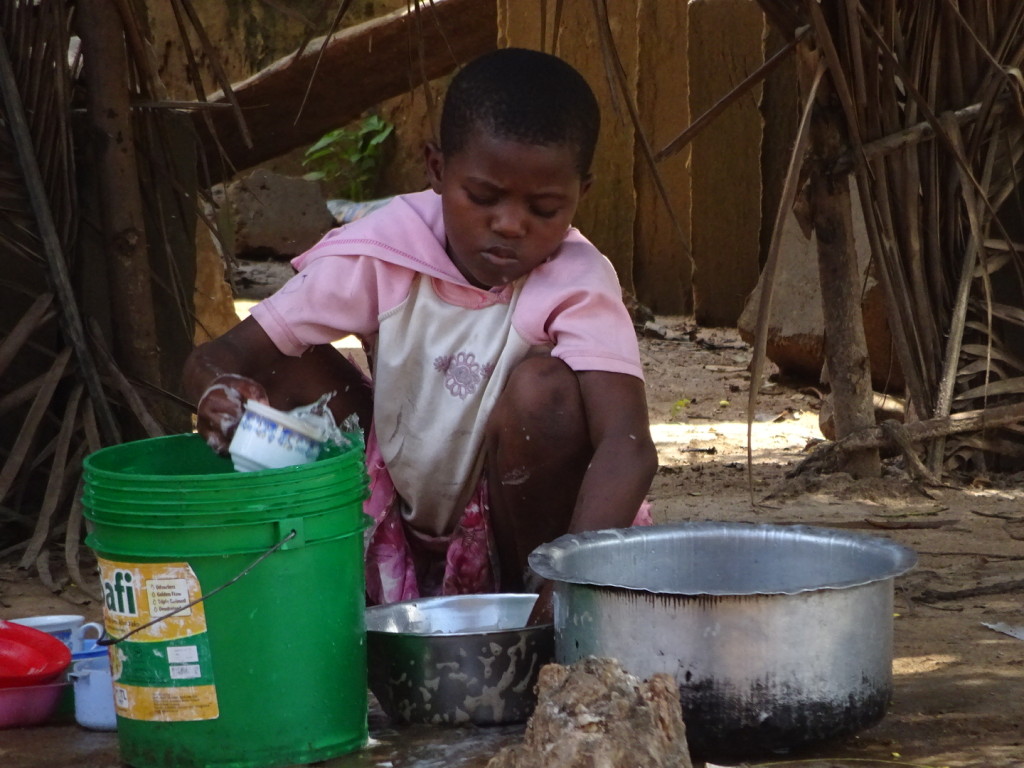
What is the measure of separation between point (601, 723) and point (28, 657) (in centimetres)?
95

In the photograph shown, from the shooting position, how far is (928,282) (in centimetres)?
354

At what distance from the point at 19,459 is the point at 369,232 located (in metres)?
0.99

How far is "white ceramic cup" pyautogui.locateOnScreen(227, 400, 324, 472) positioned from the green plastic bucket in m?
0.05

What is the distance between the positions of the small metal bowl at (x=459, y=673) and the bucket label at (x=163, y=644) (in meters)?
0.28

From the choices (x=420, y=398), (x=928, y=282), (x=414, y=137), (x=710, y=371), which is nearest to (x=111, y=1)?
(x=420, y=398)

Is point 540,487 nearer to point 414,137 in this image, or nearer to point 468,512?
point 468,512

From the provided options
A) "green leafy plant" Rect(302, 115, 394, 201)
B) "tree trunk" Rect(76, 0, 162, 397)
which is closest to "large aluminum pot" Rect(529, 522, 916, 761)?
"tree trunk" Rect(76, 0, 162, 397)

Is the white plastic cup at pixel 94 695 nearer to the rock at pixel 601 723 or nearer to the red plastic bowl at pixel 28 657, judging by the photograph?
the red plastic bowl at pixel 28 657

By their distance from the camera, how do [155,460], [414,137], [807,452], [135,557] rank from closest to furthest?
1. [135,557]
2. [155,460]
3. [807,452]
4. [414,137]

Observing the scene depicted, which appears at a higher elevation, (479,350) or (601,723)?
(479,350)

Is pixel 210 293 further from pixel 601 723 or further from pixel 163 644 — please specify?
pixel 601 723

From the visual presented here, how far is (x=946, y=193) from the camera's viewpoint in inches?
138

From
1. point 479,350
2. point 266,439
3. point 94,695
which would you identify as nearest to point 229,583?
point 266,439

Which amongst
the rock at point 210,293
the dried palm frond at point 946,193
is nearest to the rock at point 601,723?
the dried palm frond at point 946,193
